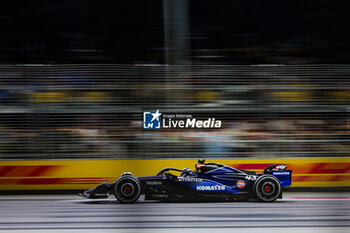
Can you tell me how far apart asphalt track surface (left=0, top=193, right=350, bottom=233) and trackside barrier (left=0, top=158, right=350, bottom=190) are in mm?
1687

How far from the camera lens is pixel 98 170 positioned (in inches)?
499

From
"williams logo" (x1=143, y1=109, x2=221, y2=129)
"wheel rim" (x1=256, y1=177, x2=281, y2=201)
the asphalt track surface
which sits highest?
"williams logo" (x1=143, y1=109, x2=221, y2=129)

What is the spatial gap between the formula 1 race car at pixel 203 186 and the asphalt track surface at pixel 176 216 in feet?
0.56

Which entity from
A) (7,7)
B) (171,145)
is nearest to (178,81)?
(171,145)

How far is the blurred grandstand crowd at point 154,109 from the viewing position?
12.6 m

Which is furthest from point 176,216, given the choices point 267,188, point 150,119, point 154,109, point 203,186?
point 154,109

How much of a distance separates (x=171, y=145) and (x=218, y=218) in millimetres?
5272

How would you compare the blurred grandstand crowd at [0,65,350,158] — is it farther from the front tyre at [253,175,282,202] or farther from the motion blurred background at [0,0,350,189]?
the front tyre at [253,175,282,202]

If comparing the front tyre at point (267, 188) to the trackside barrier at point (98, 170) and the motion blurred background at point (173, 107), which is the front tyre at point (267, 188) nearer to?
the trackside barrier at point (98, 170)

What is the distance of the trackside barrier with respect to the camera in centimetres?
1253

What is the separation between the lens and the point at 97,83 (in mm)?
12758

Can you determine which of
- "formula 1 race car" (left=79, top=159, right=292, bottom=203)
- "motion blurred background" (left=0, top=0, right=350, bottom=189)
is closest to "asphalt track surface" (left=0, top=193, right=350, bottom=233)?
"formula 1 race car" (left=79, top=159, right=292, bottom=203)

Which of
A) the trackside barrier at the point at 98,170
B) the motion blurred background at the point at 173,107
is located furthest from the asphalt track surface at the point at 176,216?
the motion blurred background at the point at 173,107

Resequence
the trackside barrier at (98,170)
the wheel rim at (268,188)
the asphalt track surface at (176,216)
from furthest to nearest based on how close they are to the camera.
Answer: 1. the trackside barrier at (98,170)
2. the wheel rim at (268,188)
3. the asphalt track surface at (176,216)
